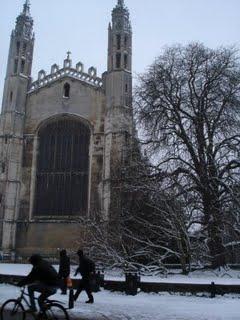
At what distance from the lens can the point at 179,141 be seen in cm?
2255

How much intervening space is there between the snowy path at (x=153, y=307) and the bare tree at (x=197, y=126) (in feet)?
23.7

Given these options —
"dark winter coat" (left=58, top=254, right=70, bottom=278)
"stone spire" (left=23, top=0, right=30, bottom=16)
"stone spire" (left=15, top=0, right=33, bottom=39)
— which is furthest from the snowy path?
"stone spire" (left=23, top=0, right=30, bottom=16)

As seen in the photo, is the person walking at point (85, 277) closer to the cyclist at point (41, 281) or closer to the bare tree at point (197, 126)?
the cyclist at point (41, 281)

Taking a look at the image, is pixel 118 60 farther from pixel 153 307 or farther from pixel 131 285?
pixel 153 307

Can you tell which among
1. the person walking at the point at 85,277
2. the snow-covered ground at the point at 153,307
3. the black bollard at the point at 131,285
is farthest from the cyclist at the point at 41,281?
the black bollard at the point at 131,285

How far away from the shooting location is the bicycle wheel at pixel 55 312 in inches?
319

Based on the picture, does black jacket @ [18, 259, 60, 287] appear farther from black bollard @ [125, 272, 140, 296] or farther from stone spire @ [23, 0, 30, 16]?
stone spire @ [23, 0, 30, 16]

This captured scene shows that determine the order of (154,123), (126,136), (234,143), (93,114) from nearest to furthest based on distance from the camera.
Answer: (234,143)
(154,123)
(126,136)
(93,114)

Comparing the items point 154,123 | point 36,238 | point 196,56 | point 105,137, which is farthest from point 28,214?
point 196,56

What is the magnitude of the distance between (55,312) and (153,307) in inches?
142

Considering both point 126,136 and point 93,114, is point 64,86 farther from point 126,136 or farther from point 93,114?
point 126,136

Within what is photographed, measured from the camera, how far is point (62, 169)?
33969mm

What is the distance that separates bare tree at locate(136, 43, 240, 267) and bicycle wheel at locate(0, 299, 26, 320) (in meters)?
12.1

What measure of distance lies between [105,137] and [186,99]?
10.9 meters
